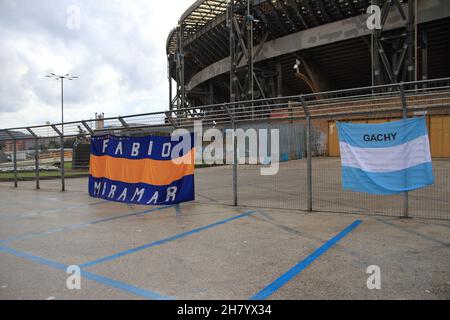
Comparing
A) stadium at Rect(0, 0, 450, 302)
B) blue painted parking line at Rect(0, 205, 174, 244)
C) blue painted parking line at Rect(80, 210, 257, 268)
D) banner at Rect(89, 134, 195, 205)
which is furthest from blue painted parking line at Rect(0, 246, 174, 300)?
banner at Rect(89, 134, 195, 205)

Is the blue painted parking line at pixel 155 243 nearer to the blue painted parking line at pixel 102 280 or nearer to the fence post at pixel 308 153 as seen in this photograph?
the blue painted parking line at pixel 102 280

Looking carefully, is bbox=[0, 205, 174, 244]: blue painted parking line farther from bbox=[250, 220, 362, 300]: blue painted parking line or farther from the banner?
bbox=[250, 220, 362, 300]: blue painted parking line

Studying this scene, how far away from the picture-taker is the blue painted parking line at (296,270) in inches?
144

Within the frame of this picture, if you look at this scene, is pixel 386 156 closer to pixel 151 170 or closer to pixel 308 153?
pixel 308 153

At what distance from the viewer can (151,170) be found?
9375mm

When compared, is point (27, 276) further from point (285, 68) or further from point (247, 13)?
point (285, 68)

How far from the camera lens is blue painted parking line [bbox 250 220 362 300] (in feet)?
12.0

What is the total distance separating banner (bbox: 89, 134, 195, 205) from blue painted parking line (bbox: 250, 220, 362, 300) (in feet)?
14.9

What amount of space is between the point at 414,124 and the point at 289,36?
29.1 m

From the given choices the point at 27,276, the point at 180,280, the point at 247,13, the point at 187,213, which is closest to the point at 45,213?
the point at 187,213

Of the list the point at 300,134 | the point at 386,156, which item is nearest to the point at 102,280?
the point at 386,156

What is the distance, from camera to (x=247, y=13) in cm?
3180

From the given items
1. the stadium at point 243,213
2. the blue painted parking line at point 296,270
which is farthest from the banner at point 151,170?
the blue painted parking line at point 296,270

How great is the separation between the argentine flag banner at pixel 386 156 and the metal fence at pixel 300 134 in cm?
32
